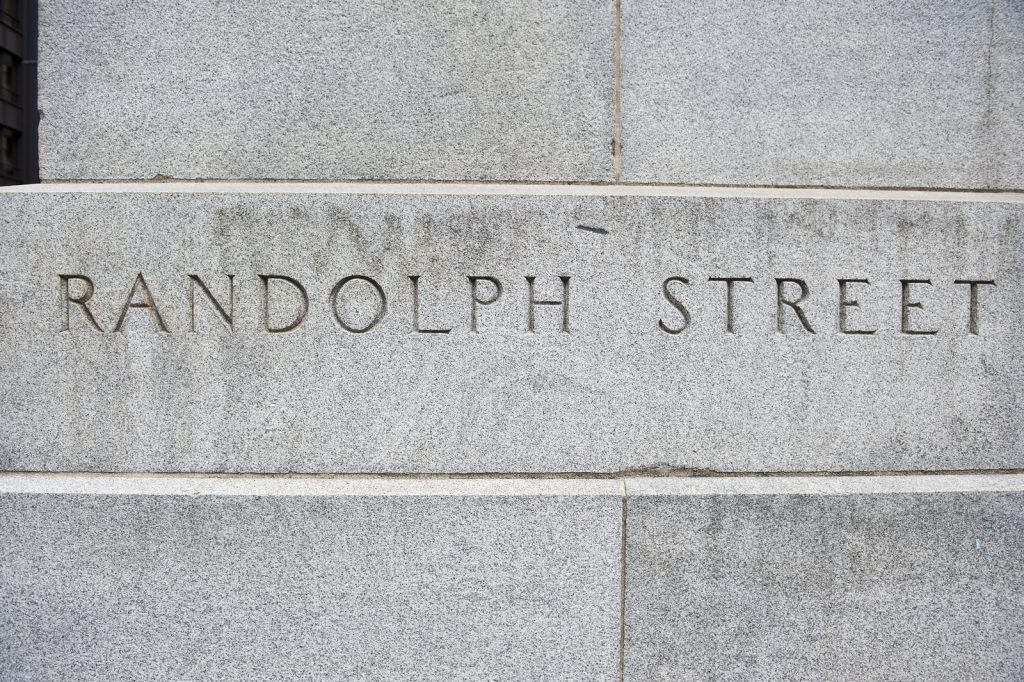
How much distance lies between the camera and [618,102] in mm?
3750

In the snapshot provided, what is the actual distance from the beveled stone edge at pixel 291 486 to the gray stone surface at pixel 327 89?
5.39 feet

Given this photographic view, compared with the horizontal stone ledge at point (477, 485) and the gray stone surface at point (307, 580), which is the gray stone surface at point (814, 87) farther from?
the gray stone surface at point (307, 580)

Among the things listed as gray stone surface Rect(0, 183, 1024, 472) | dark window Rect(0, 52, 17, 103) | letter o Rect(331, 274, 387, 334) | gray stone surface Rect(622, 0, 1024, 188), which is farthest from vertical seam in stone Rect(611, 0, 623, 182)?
dark window Rect(0, 52, 17, 103)

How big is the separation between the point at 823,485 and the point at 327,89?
3.42 metres

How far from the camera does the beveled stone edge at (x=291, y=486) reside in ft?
10.9

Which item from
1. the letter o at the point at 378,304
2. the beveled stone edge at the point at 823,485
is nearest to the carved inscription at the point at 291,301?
the letter o at the point at 378,304

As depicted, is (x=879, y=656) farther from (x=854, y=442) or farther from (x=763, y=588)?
(x=854, y=442)

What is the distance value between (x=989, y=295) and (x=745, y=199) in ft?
4.72

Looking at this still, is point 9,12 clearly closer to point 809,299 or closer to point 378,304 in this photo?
point 378,304

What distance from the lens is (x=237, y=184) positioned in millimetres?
3623

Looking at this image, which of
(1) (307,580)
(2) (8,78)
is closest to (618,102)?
(1) (307,580)

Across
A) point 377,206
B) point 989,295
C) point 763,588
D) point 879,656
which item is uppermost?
point 377,206

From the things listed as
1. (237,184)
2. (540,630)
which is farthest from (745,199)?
(237,184)

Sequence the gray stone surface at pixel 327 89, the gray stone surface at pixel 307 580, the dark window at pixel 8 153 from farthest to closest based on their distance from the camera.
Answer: the dark window at pixel 8 153 < the gray stone surface at pixel 327 89 < the gray stone surface at pixel 307 580
